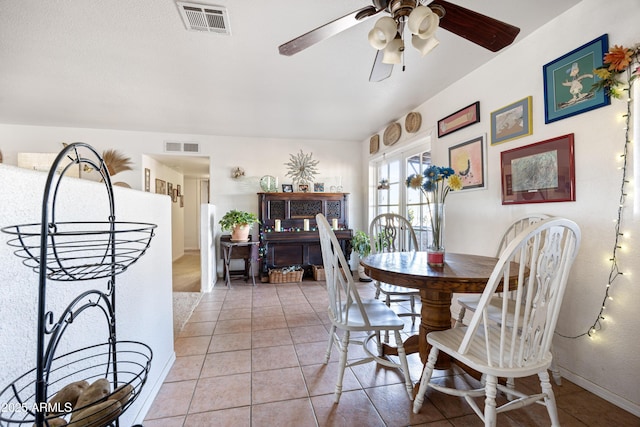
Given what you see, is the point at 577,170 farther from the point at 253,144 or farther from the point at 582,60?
the point at 253,144

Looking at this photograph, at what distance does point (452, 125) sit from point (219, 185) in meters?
3.56

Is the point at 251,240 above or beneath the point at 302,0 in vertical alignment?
beneath

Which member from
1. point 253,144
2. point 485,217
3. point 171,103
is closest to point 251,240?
point 253,144

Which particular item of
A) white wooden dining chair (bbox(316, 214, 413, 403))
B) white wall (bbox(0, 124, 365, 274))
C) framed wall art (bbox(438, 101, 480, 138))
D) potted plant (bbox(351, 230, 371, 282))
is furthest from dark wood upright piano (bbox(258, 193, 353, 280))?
white wooden dining chair (bbox(316, 214, 413, 403))

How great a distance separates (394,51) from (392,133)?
264 cm

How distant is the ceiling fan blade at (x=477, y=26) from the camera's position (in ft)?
4.29

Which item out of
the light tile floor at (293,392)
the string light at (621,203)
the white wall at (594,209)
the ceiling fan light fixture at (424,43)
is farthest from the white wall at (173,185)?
the string light at (621,203)

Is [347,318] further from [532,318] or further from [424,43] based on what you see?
[424,43]

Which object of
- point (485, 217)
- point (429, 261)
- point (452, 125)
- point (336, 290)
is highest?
point (452, 125)

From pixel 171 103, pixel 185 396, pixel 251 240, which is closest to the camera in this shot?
pixel 185 396

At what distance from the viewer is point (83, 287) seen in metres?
1.03

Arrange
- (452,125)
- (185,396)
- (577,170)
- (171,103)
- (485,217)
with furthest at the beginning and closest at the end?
(171,103)
(452,125)
(485,217)
(577,170)
(185,396)

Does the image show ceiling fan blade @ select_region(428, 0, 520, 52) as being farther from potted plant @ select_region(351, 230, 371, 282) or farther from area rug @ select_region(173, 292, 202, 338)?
potted plant @ select_region(351, 230, 371, 282)

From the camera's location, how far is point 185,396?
1665 millimetres
